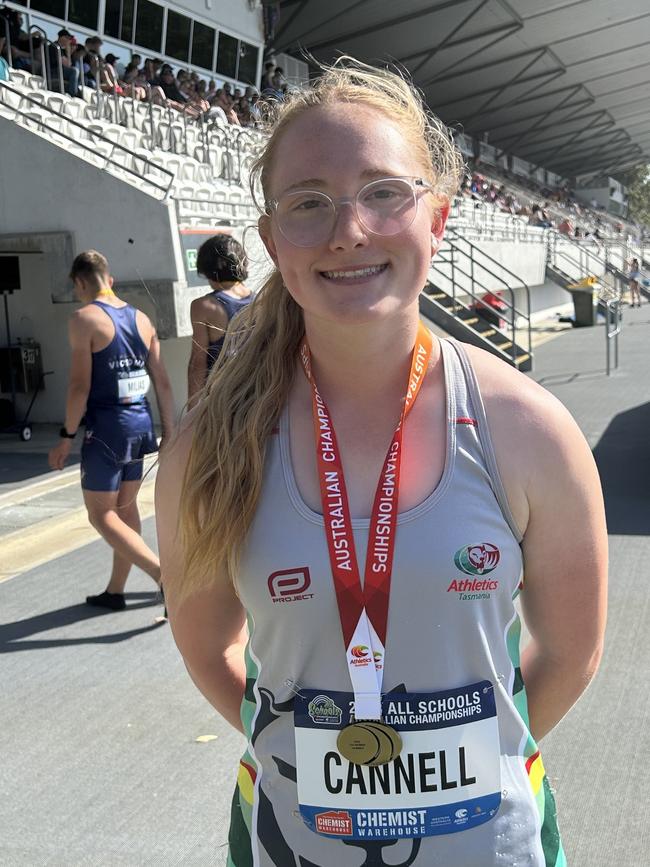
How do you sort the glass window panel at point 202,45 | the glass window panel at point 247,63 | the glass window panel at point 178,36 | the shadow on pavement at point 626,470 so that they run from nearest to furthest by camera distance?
the shadow on pavement at point 626,470, the glass window panel at point 178,36, the glass window panel at point 202,45, the glass window panel at point 247,63

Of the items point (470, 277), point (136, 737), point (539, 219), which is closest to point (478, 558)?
point (136, 737)

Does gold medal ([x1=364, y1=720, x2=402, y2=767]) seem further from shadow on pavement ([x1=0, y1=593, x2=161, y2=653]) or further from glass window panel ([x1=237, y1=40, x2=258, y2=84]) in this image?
glass window panel ([x1=237, y1=40, x2=258, y2=84])

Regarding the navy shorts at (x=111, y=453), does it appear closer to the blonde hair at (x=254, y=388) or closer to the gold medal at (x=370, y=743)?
the blonde hair at (x=254, y=388)

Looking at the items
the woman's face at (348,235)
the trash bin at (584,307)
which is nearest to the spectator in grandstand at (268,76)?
the trash bin at (584,307)

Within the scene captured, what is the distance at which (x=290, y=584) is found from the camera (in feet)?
4.86

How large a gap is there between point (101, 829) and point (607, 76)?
1793 inches

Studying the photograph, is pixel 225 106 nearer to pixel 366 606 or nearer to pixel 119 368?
pixel 119 368

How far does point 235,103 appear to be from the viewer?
22188 millimetres

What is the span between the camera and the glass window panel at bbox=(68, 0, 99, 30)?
19000mm

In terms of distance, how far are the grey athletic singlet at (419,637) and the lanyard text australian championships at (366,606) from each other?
2cm

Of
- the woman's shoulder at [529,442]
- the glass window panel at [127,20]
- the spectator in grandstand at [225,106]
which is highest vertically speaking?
the glass window panel at [127,20]

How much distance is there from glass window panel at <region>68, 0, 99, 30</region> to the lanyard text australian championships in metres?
20.0

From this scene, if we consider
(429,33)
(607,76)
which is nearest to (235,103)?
(429,33)

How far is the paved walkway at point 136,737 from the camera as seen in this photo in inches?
125
